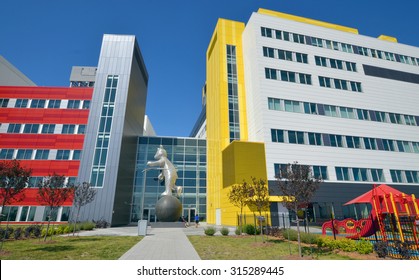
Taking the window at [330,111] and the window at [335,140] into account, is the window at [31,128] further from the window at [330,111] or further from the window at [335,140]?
the window at [335,140]

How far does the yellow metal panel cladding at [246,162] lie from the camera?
27831 millimetres

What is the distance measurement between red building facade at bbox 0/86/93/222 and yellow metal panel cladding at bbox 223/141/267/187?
84.9 ft

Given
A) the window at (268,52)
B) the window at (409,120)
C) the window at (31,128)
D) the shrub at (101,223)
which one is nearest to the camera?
the shrub at (101,223)

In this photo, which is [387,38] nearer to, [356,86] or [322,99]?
[356,86]

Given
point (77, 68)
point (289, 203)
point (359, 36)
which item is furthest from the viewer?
point (77, 68)

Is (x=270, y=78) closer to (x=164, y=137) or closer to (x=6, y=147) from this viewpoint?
(x=164, y=137)

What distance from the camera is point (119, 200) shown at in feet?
112

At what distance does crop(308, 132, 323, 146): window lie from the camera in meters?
31.2

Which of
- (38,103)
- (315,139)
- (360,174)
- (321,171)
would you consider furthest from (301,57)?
(38,103)

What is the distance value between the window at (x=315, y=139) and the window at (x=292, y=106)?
13.0 ft

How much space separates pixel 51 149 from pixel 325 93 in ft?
149

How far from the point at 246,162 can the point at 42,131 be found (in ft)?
115

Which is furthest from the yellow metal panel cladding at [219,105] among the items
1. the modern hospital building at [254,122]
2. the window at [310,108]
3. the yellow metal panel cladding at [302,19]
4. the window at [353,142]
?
the window at [353,142]
